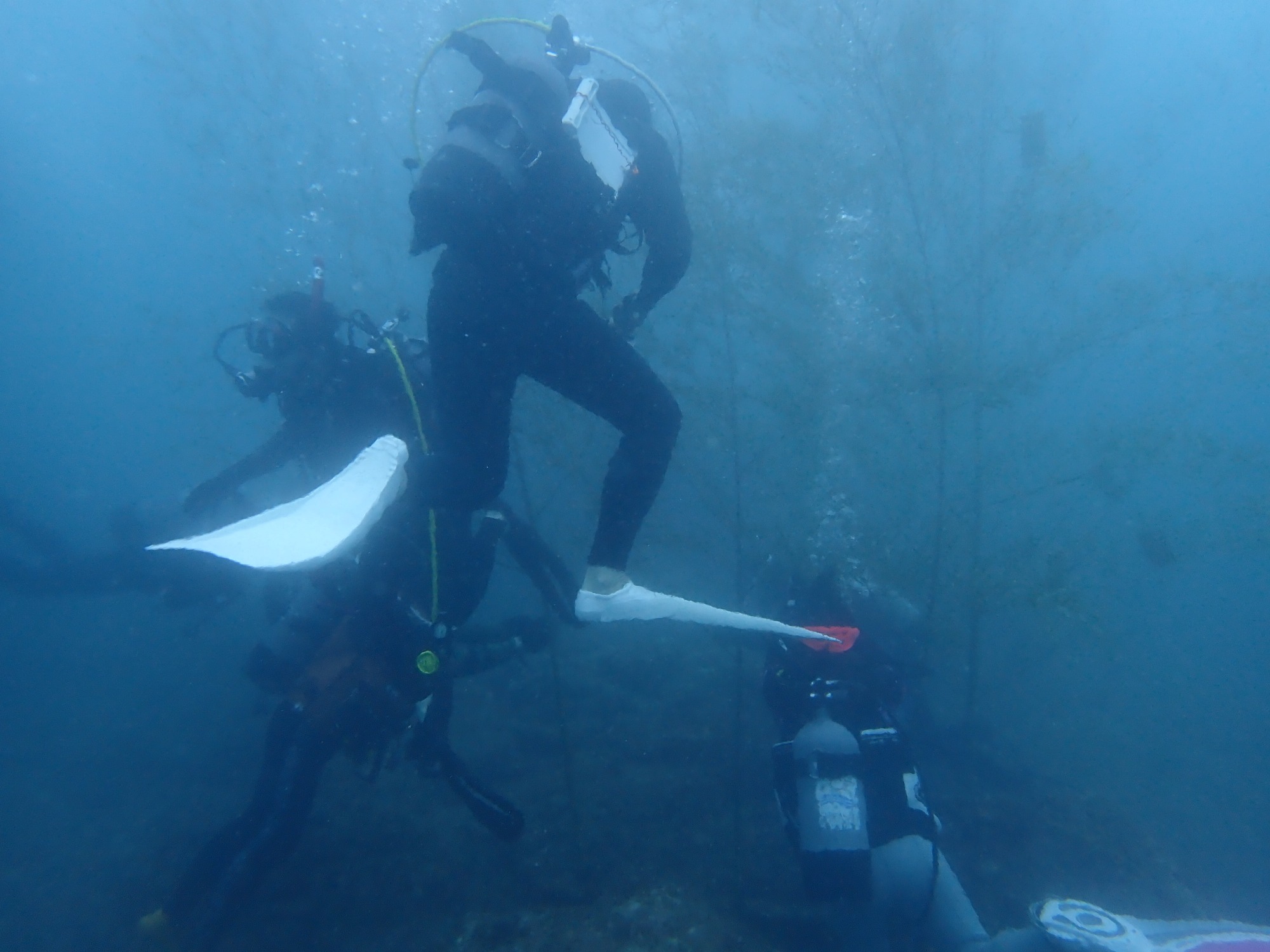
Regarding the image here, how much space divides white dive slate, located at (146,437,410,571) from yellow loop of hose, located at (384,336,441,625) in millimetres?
700

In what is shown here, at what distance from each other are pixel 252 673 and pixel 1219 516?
377 inches

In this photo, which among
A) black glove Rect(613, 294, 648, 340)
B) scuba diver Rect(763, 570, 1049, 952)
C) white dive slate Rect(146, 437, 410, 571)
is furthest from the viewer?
black glove Rect(613, 294, 648, 340)

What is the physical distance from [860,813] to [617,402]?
86.7 inches

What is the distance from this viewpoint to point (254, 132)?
296 inches

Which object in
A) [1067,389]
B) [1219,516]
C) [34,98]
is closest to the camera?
[1219,516]

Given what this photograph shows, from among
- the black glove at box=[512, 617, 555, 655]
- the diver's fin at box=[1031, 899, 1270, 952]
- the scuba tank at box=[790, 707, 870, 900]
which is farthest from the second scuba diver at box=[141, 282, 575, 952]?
the diver's fin at box=[1031, 899, 1270, 952]

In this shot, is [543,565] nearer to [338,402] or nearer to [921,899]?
[338,402]

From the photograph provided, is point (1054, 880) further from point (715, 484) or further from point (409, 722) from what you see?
point (409, 722)

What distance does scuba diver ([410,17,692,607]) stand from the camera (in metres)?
2.08

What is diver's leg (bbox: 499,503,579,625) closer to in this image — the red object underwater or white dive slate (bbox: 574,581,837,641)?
the red object underwater

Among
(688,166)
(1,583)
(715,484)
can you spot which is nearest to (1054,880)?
(715,484)

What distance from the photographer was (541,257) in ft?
7.52

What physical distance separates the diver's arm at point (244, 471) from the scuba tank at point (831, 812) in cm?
366

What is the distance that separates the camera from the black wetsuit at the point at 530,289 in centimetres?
207
